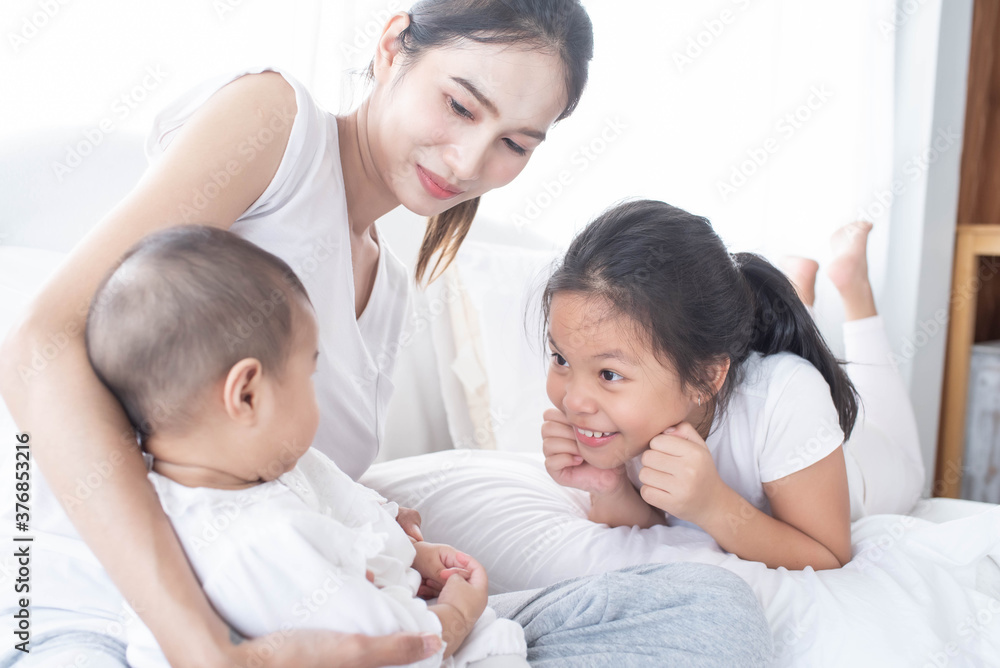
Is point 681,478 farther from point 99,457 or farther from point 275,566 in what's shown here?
point 99,457

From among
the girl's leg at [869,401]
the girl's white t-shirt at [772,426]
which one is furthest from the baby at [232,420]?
the girl's leg at [869,401]

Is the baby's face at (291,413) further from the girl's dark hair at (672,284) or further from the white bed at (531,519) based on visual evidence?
the girl's dark hair at (672,284)

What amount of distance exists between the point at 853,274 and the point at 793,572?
3.66ft

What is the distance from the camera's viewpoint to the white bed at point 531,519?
96cm

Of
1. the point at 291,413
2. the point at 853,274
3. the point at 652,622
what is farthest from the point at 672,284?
the point at 853,274

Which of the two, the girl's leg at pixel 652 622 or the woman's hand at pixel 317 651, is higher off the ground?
the woman's hand at pixel 317 651

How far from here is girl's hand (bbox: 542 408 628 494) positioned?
47.5 inches

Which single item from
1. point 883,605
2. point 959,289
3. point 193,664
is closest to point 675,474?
point 883,605

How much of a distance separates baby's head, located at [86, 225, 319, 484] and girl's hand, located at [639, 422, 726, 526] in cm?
57

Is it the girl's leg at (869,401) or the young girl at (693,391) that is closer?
the young girl at (693,391)

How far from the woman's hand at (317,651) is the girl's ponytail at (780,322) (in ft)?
2.79

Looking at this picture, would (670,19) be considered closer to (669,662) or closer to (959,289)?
(959,289)

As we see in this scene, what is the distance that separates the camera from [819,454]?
1144 mm

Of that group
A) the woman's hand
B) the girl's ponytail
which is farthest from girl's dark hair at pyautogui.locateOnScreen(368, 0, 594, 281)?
the woman's hand
